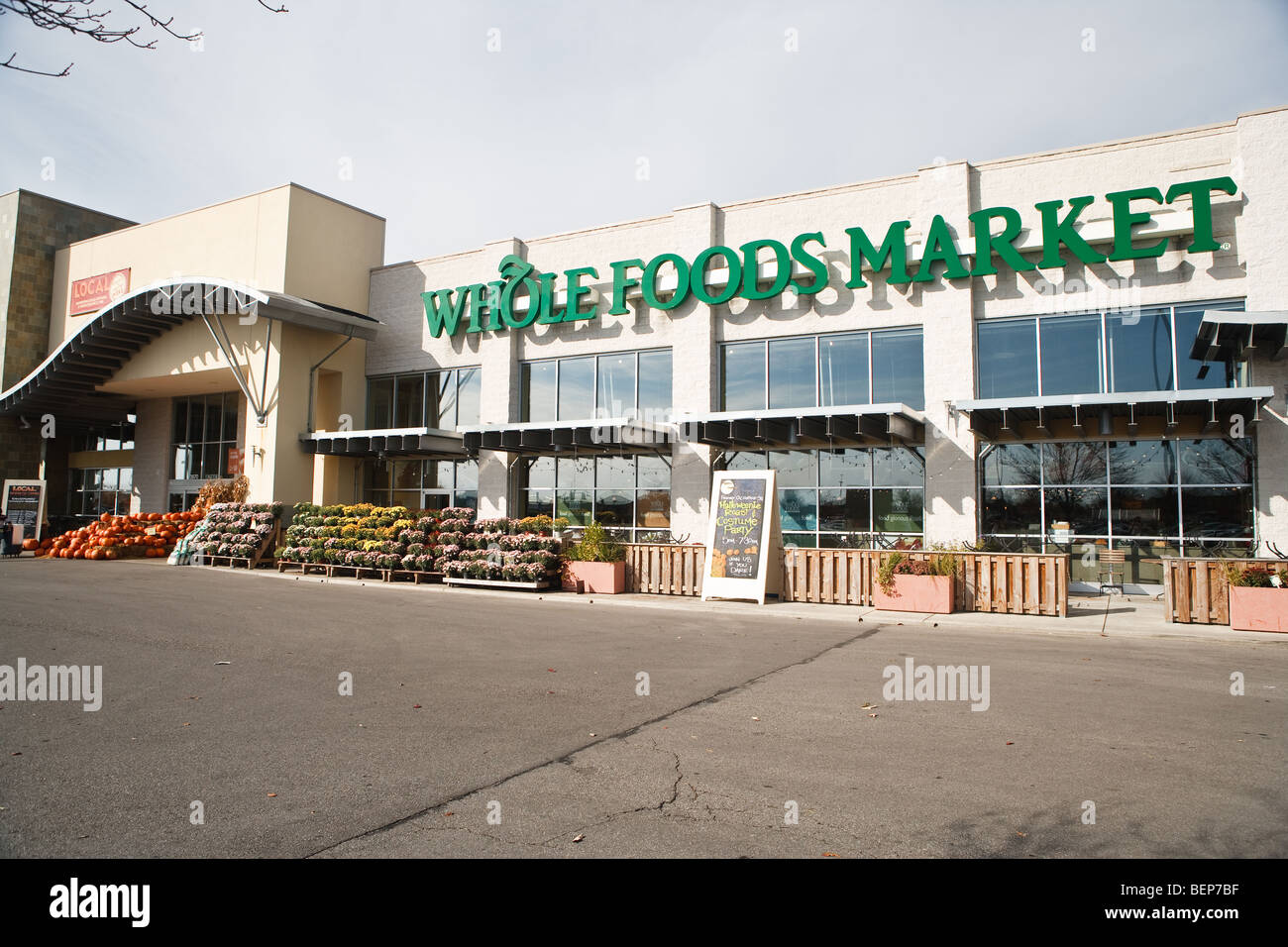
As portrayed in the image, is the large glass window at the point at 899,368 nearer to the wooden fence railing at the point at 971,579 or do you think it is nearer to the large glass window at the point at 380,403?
the wooden fence railing at the point at 971,579

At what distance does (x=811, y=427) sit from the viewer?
61.8 feet

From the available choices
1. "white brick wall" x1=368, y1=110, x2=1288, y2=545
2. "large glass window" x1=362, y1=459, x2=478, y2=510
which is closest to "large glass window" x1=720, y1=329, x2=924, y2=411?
"white brick wall" x1=368, y1=110, x2=1288, y2=545

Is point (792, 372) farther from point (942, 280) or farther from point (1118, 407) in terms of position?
point (1118, 407)

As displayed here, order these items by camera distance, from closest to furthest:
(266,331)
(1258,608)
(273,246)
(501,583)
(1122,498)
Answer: (1258,608) → (1122,498) → (501,583) → (266,331) → (273,246)

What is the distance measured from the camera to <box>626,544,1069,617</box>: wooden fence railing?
1433 cm

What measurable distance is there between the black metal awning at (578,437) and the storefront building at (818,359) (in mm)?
93

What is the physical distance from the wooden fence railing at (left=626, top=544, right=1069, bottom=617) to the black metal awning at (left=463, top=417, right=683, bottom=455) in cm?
343

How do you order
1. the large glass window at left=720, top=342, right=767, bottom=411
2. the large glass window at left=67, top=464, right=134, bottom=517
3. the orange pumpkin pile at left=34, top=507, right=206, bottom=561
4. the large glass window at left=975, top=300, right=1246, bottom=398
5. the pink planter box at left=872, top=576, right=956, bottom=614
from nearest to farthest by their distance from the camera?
the pink planter box at left=872, top=576, right=956, bottom=614 < the large glass window at left=975, top=300, right=1246, bottom=398 < the large glass window at left=720, top=342, right=767, bottom=411 < the orange pumpkin pile at left=34, top=507, right=206, bottom=561 < the large glass window at left=67, top=464, right=134, bottom=517

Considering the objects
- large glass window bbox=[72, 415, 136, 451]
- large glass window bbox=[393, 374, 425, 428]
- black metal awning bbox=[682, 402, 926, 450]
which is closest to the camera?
black metal awning bbox=[682, 402, 926, 450]

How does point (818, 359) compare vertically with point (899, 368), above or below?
above

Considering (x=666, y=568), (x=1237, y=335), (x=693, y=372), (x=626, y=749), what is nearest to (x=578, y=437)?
(x=693, y=372)

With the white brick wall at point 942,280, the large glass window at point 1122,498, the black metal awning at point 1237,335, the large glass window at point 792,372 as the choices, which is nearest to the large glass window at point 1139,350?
the white brick wall at point 942,280

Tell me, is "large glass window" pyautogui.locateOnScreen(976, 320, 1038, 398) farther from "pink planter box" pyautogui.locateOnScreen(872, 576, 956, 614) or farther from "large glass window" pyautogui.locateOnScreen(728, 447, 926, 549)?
"pink planter box" pyautogui.locateOnScreen(872, 576, 956, 614)

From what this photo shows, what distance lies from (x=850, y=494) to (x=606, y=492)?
22.4 ft
